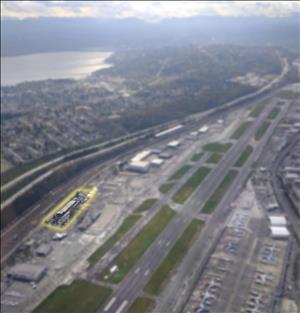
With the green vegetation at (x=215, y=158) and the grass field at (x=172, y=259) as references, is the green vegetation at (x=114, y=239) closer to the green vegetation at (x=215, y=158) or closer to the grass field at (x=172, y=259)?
the grass field at (x=172, y=259)

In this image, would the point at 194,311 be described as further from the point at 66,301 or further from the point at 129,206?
the point at 129,206

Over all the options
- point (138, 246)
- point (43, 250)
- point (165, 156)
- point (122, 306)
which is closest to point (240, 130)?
point (165, 156)

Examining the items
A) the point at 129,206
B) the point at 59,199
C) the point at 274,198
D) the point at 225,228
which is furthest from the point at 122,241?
the point at 274,198

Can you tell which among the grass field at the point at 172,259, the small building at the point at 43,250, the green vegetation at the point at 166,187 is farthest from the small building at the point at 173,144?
the small building at the point at 43,250

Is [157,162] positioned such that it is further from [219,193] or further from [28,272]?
[28,272]

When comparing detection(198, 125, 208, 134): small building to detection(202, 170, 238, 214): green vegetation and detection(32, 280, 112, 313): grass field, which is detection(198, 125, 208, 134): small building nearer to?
detection(202, 170, 238, 214): green vegetation

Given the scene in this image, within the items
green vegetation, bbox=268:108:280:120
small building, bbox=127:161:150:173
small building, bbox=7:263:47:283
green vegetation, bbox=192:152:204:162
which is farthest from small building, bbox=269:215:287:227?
green vegetation, bbox=268:108:280:120
